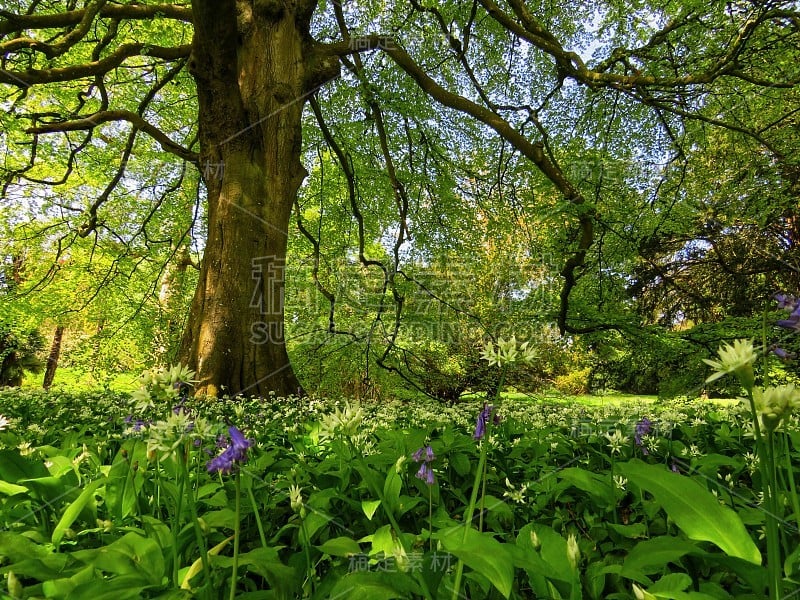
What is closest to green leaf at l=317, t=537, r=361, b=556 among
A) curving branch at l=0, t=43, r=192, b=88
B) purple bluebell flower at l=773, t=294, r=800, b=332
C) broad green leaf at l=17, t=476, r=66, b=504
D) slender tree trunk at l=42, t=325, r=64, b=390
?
broad green leaf at l=17, t=476, r=66, b=504

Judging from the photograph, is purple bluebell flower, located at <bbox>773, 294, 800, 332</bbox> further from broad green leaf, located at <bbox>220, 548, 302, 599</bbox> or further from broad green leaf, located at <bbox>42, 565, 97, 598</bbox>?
broad green leaf, located at <bbox>42, 565, 97, 598</bbox>

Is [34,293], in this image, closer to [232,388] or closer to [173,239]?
[173,239]

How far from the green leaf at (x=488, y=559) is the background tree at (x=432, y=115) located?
3675mm

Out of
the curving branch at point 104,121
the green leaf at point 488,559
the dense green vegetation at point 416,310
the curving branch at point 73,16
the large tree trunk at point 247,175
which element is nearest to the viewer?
the green leaf at point 488,559

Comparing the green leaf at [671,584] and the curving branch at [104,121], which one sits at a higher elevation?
the curving branch at [104,121]

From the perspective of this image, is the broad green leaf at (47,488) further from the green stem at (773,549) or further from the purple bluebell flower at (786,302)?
the purple bluebell flower at (786,302)

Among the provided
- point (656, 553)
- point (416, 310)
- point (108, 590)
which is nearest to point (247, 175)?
point (416, 310)

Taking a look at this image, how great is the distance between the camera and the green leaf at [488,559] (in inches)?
25.4

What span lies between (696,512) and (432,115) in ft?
23.2

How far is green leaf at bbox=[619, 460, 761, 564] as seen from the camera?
71 centimetres

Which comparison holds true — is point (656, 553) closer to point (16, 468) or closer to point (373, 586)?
point (373, 586)

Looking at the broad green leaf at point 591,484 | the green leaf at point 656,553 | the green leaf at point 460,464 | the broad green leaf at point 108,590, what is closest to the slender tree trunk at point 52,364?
the green leaf at point 460,464

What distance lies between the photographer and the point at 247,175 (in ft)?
15.4

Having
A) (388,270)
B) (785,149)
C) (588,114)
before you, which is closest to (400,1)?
(588,114)
